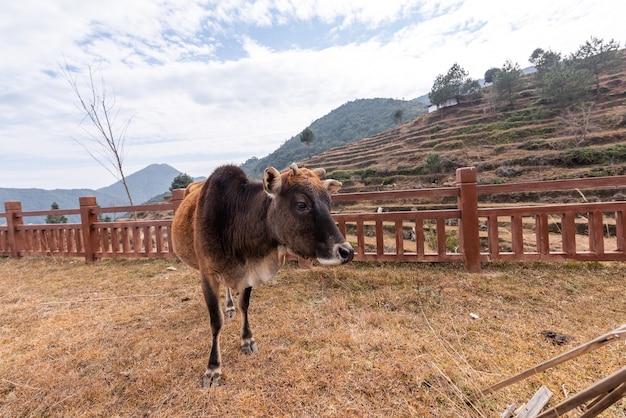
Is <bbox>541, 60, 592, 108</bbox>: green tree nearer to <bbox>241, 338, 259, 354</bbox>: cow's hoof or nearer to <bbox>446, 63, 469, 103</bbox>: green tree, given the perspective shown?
<bbox>446, 63, 469, 103</bbox>: green tree

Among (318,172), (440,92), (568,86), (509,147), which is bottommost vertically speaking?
(318,172)

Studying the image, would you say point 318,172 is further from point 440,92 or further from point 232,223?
point 440,92

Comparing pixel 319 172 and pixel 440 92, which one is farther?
pixel 440 92

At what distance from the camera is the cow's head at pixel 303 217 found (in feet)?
7.42

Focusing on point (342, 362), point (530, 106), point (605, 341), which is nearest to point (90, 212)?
point (342, 362)

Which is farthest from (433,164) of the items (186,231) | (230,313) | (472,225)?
(186,231)

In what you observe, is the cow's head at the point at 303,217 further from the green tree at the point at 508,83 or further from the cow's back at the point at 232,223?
the green tree at the point at 508,83

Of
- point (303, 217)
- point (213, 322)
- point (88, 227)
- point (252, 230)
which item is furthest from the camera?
point (88, 227)

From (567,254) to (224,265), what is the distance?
17.3ft

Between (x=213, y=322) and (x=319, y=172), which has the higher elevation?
(x=319, y=172)

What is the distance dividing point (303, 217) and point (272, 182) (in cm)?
40

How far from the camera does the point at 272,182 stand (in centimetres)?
248

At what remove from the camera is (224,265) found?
9.28 ft

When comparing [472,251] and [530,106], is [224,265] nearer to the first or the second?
[472,251]
